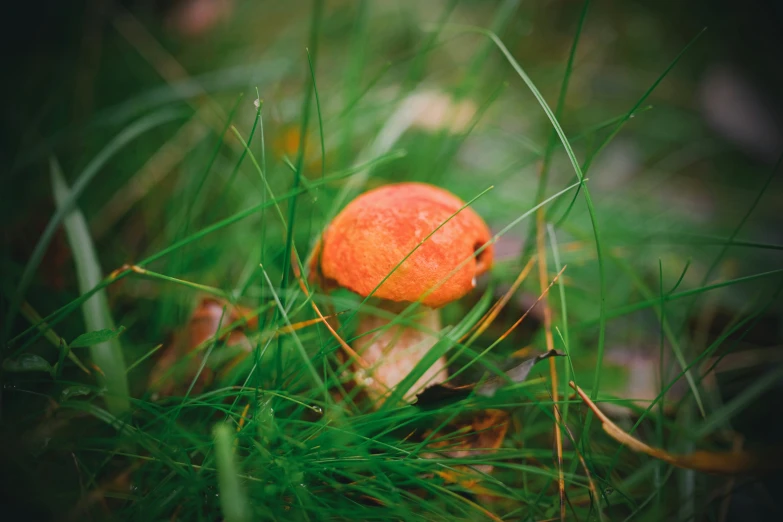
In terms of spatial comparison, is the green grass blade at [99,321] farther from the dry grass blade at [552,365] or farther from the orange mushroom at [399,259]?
the dry grass blade at [552,365]

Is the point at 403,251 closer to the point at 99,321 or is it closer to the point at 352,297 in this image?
the point at 352,297

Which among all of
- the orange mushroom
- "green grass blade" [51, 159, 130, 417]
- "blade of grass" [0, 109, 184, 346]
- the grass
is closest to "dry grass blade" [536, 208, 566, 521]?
the grass

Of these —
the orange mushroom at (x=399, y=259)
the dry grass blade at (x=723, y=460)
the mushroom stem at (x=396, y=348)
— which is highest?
the orange mushroom at (x=399, y=259)

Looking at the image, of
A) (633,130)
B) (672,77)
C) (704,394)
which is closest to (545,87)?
(633,130)

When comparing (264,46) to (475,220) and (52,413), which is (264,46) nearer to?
(475,220)

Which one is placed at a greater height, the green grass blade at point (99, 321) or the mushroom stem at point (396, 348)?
the green grass blade at point (99, 321)

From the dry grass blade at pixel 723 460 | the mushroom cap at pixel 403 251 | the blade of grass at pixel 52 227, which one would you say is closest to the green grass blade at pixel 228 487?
the mushroom cap at pixel 403 251
